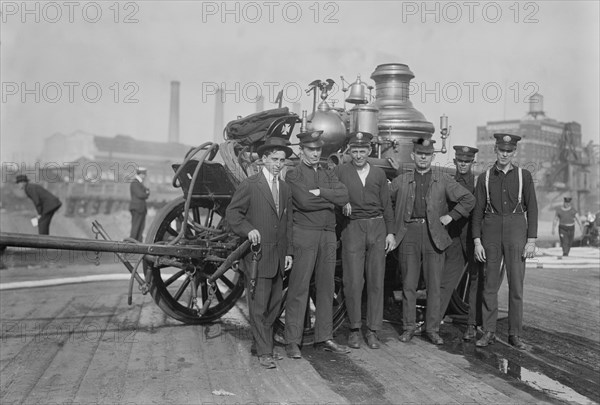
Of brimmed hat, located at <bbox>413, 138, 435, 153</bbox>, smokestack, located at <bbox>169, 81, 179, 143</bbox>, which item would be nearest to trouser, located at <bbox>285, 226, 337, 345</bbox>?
brimmed hat, located at <bbox>413, 138, 435, 153</bbox>

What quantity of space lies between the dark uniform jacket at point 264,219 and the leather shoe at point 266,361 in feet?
1.96

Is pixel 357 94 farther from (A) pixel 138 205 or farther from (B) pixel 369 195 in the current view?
(A) pixel 138 205

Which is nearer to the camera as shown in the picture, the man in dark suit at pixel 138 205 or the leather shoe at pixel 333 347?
the leather shoe at pixel 333 347

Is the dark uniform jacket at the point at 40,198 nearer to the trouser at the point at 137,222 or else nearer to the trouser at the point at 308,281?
the trouser at the point at 137,222

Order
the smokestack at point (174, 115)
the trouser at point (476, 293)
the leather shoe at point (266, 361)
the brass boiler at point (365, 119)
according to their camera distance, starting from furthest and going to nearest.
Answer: the smokestack at point (174, 115) < the brass boiler at point (365, 119) < the trouser at point (476, 293) < the leather shoe at point (266, 361)

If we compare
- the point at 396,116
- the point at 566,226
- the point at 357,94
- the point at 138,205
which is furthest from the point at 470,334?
the point at 566,226

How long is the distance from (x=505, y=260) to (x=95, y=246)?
326 centimetres

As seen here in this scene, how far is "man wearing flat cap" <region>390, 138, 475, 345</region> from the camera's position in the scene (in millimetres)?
5227

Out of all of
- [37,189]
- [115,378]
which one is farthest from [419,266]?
[37,189]

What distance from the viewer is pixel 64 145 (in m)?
43.4

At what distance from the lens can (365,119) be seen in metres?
6.21

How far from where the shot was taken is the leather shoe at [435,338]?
5188mm

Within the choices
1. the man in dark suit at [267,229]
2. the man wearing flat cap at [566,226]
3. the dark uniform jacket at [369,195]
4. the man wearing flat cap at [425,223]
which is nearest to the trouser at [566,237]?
the man wearing flat cap at [566,226]

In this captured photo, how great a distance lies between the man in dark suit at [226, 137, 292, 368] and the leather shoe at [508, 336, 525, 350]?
78.4 inches
